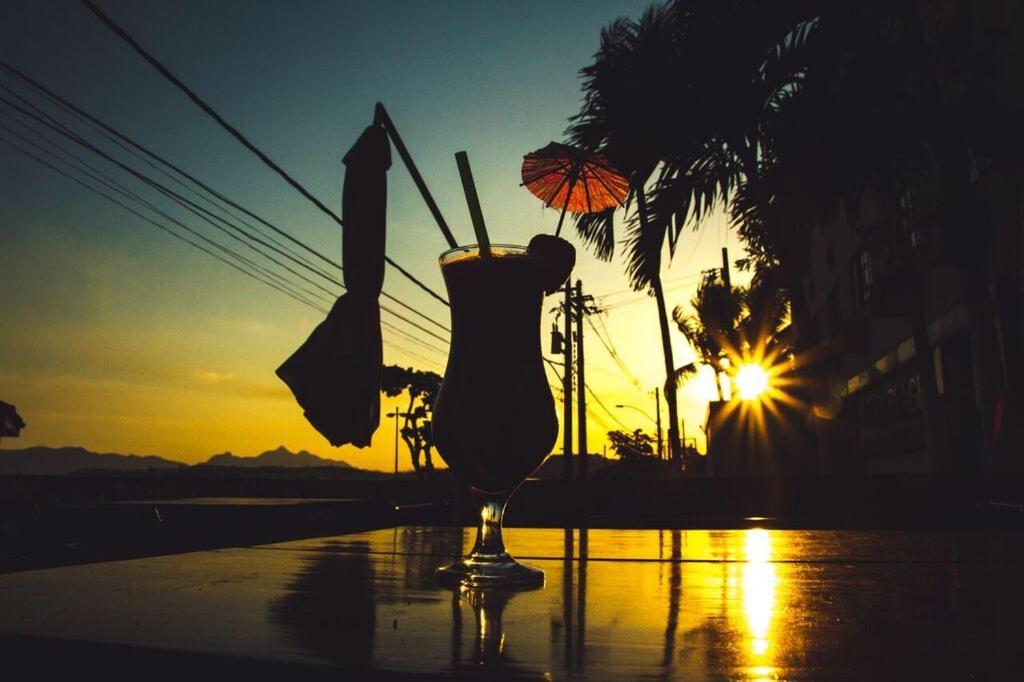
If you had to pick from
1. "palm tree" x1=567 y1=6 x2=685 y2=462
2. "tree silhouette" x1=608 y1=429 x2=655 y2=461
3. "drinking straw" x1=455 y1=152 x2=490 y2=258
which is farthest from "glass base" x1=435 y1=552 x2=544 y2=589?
"tree silhouette" x1=608 y1=429 x2=655 y2=461

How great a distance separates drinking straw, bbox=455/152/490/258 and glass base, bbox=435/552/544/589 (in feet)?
1.45

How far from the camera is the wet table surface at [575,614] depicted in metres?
0.50

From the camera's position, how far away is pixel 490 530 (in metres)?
1.04

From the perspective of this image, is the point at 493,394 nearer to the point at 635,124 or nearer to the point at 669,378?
the point at 635,124

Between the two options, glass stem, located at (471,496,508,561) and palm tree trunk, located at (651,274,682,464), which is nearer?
glass stem, located at (471,496,508,561)

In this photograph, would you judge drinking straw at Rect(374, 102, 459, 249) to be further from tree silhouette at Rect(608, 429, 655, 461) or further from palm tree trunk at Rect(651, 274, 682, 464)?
tree silhouette at Rect(608, 429, 655, 461)

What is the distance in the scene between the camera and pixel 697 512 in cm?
692

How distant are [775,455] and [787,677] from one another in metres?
13.6

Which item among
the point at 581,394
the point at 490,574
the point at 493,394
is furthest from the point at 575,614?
the point at 581,394

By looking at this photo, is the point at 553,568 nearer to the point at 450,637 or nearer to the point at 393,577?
the point at 393,577

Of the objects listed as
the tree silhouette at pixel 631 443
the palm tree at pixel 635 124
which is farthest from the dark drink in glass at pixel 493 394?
the tree silhouette at pixel 631 443

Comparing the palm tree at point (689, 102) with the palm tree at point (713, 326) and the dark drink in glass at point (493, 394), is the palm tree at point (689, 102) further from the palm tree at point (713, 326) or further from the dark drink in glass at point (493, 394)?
the palm tree at point (713, 326)

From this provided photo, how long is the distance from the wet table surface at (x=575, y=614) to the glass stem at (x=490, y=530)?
0.08 meters

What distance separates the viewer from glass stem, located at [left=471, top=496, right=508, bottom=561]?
1.00m
